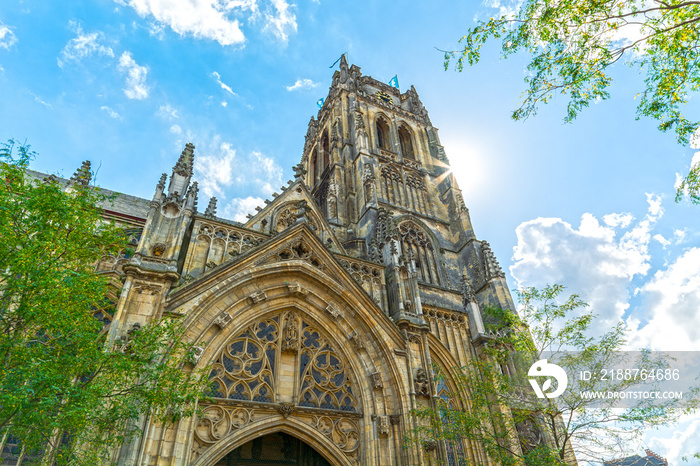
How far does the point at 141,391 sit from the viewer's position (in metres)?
6.43

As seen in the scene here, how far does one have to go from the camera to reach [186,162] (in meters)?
12.6

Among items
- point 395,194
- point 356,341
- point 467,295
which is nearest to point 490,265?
point 467,295

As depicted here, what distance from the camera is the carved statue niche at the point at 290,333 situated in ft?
33.9

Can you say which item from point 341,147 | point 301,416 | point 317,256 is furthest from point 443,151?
point 301,416

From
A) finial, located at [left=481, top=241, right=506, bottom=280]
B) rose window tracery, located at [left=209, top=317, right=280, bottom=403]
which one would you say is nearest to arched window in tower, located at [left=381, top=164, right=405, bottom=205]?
finial, located at [left=481, top=241, right=506, bottom=280]

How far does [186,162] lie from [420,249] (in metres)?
11.9

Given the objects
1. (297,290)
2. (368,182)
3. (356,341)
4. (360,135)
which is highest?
(360,135)

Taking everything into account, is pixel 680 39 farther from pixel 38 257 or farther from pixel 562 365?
pixel 38 257

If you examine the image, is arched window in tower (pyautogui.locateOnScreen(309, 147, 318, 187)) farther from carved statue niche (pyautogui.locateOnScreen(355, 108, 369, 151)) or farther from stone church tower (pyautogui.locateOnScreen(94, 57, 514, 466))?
stone church tower (pyautogui.locateOnScreen(94, 57, 514, 466))

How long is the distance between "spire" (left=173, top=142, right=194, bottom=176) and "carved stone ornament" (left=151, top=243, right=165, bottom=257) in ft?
9.48

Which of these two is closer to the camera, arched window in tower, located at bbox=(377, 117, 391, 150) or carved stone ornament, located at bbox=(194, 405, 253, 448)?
carved stone ornament, located at bbox=(194, 405, 253, 448)

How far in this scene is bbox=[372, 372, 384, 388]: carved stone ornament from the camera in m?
10.4

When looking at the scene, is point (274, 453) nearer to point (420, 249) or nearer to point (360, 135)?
point (420, 249)

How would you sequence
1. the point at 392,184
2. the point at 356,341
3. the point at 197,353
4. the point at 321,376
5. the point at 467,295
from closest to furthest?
the point at 197,353 → the point at 321,376 → the point at 356,341 → the point at 467,295 → the point at 392,184
